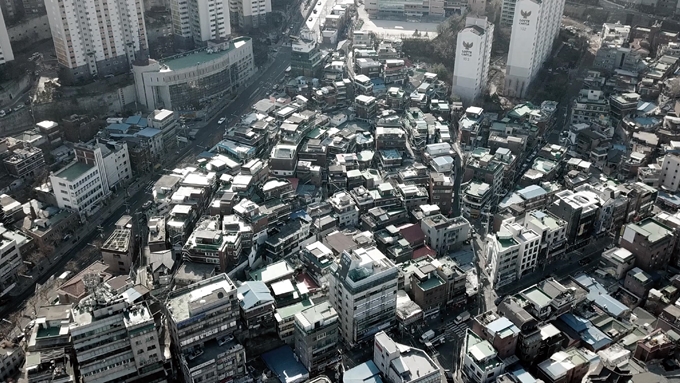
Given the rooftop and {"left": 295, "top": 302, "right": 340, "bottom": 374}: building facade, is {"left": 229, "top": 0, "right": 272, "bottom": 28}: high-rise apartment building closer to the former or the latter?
the rooftop

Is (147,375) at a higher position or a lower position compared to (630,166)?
lower

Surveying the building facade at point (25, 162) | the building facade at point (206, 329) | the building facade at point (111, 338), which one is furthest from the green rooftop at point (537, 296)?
the building facade at point (25, 162)

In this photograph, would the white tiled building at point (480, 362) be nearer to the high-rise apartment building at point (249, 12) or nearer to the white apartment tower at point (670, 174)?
the white apartment tower at point (670, 174)

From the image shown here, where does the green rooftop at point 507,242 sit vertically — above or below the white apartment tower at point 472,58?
below

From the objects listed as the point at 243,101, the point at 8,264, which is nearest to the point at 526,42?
the point at 243,101

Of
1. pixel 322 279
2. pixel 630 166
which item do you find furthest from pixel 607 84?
pixel 322 279

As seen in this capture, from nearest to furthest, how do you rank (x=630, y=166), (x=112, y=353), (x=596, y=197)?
(x=112, y=353) → (x=596, y=197) → (x=630, y=166)

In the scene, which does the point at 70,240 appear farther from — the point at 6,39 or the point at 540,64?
the point at 540,64
